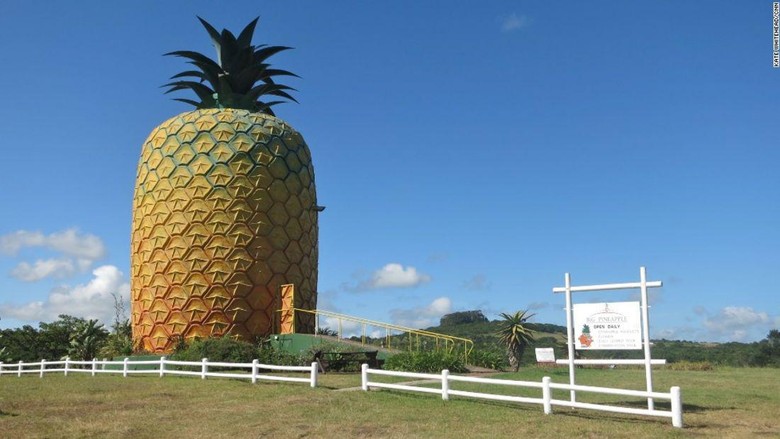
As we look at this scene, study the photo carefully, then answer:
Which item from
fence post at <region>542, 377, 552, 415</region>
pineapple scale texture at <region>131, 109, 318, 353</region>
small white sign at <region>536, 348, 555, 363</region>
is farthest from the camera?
small white sign at <region>536, 348, 555, 363</region>

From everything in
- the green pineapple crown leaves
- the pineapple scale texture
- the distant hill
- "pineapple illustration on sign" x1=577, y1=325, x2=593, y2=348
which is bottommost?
the distant hill

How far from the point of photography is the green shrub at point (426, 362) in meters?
26.2

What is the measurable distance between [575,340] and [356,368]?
13.1 meters

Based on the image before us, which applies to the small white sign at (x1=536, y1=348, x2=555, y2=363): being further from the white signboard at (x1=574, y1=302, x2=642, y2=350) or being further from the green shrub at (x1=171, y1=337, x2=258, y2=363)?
the white signboard at (x1=574, y1=302, x2=642, y2=350)

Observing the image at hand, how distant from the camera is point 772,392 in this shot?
2002 centimetres

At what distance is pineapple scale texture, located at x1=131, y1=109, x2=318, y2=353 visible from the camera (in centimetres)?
3466

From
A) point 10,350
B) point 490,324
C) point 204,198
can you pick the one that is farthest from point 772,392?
point 490,324

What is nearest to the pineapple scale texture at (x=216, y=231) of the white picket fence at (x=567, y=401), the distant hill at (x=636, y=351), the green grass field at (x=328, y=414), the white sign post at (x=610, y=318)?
the distant hill at (x=636, y=351)

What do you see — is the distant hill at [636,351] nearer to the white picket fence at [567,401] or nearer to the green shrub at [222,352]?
the green shrub at [222,352]

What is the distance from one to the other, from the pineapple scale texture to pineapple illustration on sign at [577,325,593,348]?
842 inches

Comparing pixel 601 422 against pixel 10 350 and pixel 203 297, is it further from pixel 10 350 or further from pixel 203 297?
pixel 10 350

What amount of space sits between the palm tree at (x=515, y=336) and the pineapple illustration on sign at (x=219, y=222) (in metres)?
10.4

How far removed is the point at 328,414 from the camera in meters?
15.0

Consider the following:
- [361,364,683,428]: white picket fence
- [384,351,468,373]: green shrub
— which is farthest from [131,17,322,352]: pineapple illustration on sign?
[361,364,683,428]: white picket fence
